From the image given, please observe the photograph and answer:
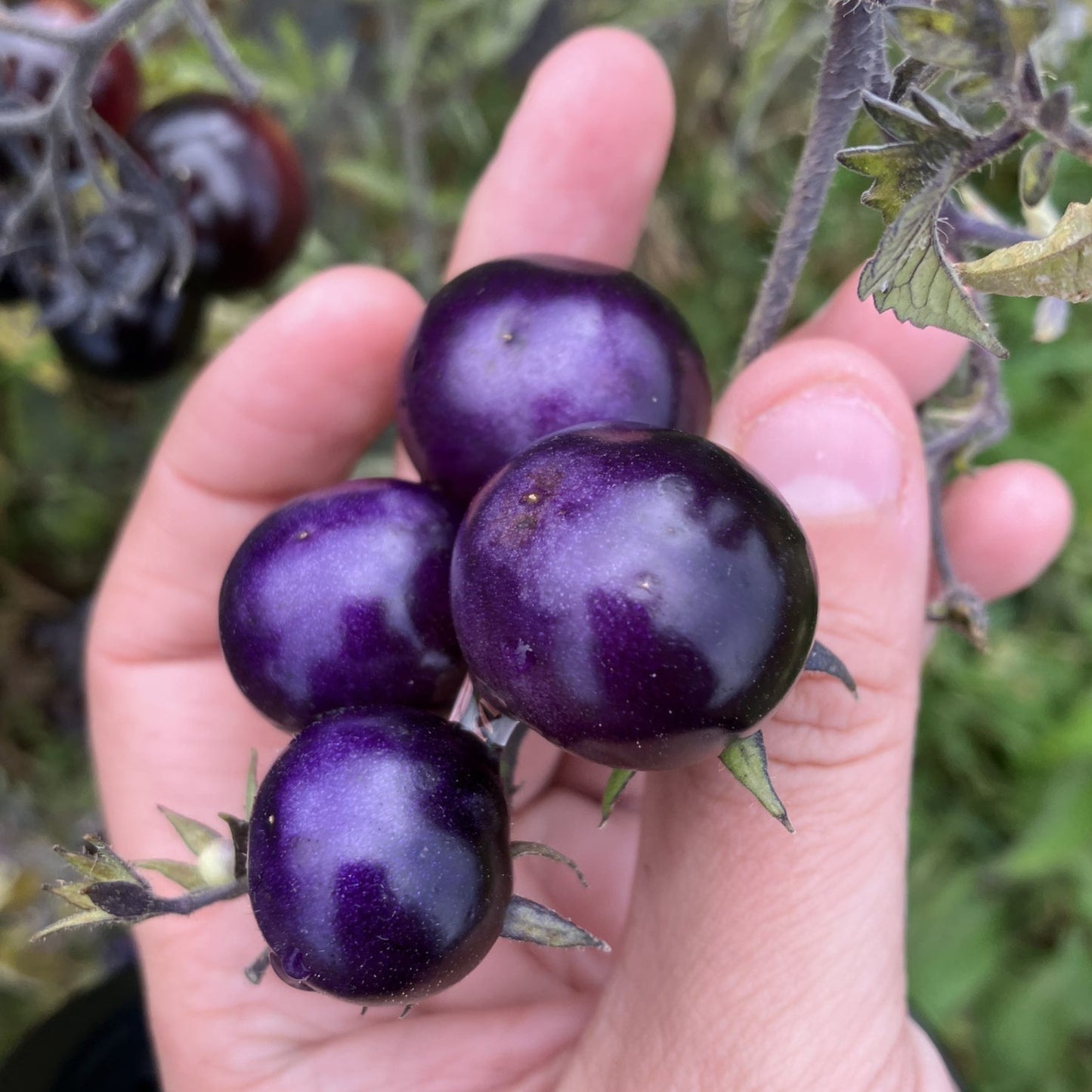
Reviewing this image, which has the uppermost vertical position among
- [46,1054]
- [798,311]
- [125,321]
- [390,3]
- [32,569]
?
[390,3]

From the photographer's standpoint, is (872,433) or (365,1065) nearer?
(872,433)

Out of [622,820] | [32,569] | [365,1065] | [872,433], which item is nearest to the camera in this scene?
[872,433]

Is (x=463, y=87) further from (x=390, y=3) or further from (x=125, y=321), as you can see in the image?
(x=125, y=321)

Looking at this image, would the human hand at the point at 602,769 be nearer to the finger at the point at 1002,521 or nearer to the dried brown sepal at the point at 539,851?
the finger at the point at 1002,521

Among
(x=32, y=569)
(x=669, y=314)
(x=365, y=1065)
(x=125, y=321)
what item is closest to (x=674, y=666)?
(x=669, y=314)

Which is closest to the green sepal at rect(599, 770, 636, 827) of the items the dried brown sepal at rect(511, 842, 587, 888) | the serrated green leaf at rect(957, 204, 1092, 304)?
the dried brown sepal at rect(511, 842, 587, 888)

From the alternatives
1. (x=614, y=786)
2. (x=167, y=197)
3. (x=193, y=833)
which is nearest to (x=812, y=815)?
(x=614, y=786)

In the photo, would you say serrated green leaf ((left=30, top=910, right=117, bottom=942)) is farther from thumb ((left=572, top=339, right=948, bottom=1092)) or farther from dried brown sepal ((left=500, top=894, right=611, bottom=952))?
thumb ((left=572, top=339, right=948, bottom=1092))
